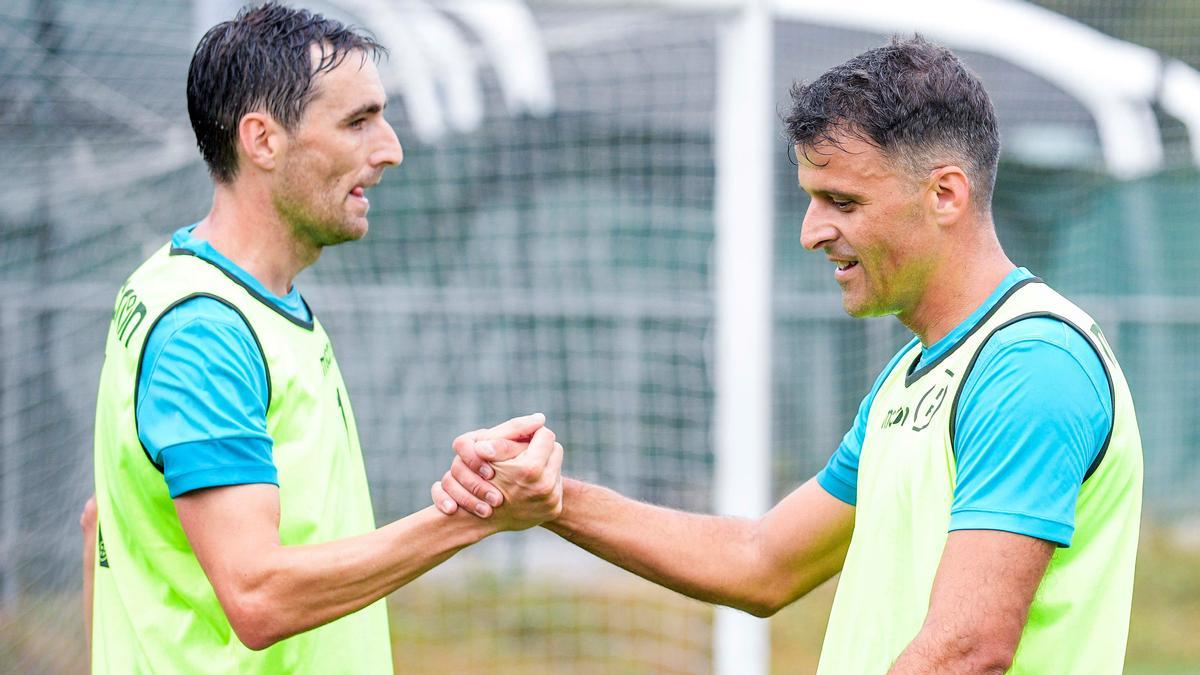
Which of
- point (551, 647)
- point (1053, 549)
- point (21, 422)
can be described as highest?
point (1053, 549)

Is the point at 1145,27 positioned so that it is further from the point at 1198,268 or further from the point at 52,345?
the point at 52,345

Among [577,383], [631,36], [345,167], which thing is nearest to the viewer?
[345,167]

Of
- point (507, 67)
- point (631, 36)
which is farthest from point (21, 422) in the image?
point (631, 36)

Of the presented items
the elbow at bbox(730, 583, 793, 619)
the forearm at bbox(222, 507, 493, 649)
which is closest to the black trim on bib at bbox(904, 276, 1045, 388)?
the elbow at bbox(730, 583, 793, 619)

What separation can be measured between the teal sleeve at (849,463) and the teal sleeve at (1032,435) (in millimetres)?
550

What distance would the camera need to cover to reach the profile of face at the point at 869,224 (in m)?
2.31

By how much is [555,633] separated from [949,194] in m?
5.89

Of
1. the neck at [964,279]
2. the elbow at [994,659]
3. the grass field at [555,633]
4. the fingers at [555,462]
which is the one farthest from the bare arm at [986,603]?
the grass field at [555,633]

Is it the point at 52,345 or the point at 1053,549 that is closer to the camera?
the point at 1053,549

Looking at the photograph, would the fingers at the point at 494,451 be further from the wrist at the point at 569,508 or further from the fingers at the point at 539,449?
the wrist at the point at 569,508

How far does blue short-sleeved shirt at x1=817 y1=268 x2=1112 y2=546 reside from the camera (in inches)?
76.7

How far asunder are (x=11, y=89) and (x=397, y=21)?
2.08 meters

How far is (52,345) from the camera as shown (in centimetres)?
775

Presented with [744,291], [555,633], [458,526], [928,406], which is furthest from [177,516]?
[555,633]
